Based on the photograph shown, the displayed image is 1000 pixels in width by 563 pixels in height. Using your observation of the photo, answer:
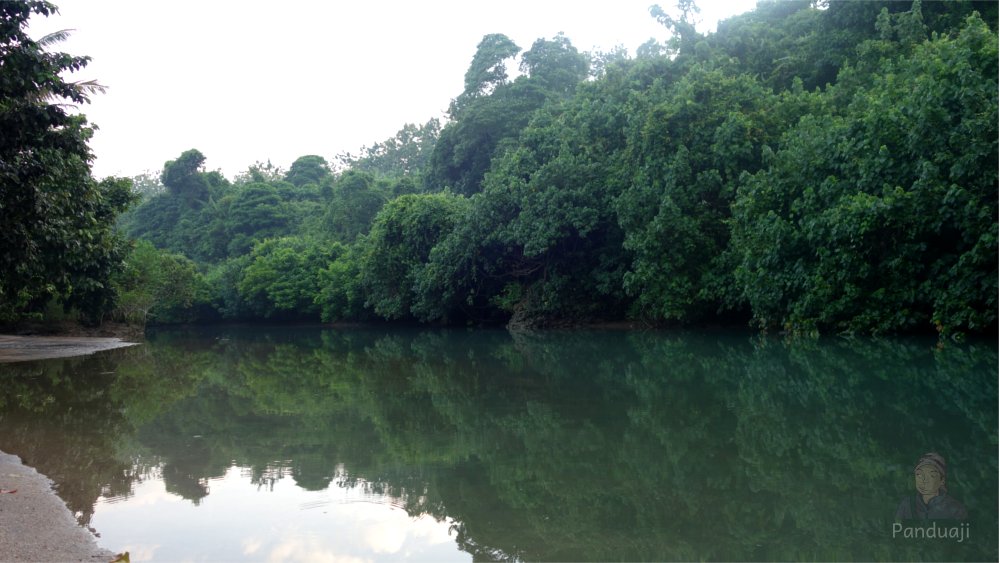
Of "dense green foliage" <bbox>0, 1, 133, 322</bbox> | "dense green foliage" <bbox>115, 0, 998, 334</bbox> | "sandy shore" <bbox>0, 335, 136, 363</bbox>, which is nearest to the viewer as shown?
"dense green foliage" <bbox>0, 1, 133, 322</bbox>

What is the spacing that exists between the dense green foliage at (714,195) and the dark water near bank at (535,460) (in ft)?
13.4

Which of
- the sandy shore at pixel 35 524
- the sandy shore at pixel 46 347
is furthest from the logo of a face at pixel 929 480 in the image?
the sandy shore at pixel 46 347

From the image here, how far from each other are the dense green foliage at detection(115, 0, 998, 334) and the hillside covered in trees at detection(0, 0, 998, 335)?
0.22 feet

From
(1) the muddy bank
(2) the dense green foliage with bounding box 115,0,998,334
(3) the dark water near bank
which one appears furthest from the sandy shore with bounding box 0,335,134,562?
(2) the dense green foliage with bounding box 115,0,998,334

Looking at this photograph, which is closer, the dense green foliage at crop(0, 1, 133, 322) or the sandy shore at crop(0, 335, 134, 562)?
the sandy shore at crop(0, 335, 134, 562)

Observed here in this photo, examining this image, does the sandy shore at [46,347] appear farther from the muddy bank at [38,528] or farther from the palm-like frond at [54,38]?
the muddy bank at [38,528]

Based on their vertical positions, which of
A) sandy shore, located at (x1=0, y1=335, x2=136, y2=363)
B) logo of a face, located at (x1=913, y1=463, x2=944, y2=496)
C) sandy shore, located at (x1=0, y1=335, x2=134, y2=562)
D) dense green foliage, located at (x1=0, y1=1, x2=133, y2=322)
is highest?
dense green foliage, located at (x1=0, y1=1, x2=133, y2=322)

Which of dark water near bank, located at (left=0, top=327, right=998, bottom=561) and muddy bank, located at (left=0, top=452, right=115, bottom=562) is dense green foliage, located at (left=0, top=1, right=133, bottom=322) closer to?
dark water near bank, located at (left=0, top=327, right=998, bottom=561)

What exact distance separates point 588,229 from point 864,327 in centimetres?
1182

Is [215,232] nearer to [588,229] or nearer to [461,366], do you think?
[588,229]

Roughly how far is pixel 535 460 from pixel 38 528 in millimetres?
3750

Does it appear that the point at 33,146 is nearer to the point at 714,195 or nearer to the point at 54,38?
the point at 54,38

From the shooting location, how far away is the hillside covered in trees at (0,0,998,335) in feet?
53.2

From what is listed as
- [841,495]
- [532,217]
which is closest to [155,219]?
[532,217]
